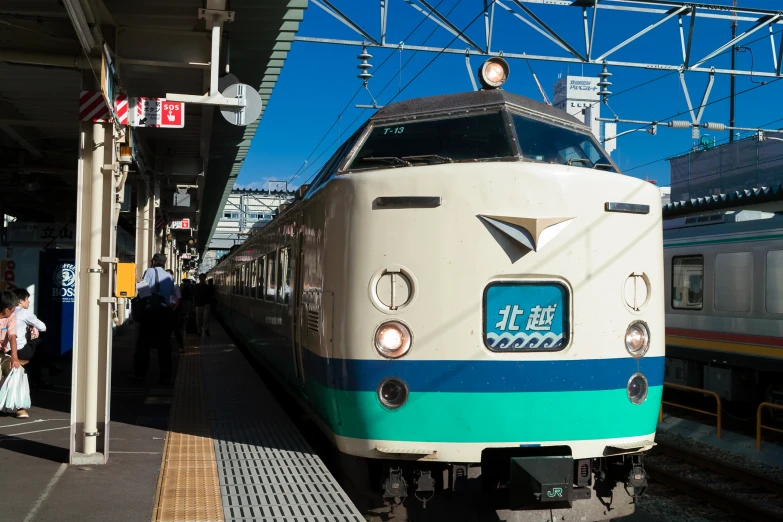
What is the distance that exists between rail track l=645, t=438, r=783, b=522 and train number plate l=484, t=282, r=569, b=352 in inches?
130

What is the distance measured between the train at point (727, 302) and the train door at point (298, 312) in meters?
7.36

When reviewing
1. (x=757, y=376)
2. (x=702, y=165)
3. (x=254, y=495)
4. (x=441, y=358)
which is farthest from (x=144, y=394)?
(x=702, y=165)

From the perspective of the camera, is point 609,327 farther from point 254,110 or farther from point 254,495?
point 254,110

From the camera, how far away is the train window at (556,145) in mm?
5887

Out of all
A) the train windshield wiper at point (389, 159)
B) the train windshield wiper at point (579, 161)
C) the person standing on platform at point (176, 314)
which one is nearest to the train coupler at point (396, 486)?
the train windshield wiper at point (389, 159)

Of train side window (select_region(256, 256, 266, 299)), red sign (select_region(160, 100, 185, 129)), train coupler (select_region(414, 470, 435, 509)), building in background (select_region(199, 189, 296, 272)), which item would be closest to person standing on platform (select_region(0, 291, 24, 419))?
red sign (select_region(160, 100, 185, 129))

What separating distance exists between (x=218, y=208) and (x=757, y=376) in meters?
18.7

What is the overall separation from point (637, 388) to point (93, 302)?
3.96m

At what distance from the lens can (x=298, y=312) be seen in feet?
22.1

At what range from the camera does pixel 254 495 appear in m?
5.14

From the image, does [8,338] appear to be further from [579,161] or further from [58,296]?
[579,161]

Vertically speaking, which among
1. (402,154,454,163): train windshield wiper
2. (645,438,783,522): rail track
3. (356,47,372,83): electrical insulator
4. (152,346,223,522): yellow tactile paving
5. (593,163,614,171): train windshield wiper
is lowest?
(645,438,783,522): rail track

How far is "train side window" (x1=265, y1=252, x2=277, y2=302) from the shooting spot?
9.58 meters

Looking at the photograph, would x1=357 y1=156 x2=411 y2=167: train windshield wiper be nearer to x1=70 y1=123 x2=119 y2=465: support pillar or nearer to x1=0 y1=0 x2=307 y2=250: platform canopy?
x1=70 y1=123 x2=119 y2=465: support pillar
